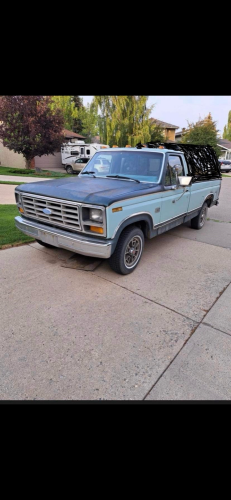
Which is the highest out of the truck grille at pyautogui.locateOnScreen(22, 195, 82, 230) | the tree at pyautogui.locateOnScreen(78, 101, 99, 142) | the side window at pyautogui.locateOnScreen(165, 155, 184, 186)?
the tree at pyautogui.locateOnScreen(78, 101, 99, 142)

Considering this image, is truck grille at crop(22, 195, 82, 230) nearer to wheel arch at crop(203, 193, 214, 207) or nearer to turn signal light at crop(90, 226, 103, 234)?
turn signal light at crop(90, 226, 103, 234)

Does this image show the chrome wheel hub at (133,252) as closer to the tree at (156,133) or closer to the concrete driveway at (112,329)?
the concrete driveway at (112,329)

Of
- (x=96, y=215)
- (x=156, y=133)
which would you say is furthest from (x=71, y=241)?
(x=156, y=133)

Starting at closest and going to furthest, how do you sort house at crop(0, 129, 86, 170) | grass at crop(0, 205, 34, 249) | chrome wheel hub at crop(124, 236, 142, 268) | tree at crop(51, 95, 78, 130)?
chrome wheel hub at crop(124, 236, 142, 268) < grass at crop(0, 205, 34, 249) < house at crop(0, 129, 86, 170) < tree at crop(51, 95, 78, 130)

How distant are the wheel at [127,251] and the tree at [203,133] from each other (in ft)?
89.8

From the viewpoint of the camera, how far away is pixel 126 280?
3818 millimetres

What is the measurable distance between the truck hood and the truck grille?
92mm

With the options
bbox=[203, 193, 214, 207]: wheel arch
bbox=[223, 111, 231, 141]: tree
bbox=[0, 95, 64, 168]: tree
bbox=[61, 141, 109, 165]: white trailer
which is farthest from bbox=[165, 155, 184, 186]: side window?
bbox=[223, 111, 231, 141]: tree

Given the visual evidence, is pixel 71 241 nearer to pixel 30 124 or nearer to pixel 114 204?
pixel 114 204

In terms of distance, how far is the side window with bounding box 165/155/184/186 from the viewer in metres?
4.52

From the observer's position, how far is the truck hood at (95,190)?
10.5ft

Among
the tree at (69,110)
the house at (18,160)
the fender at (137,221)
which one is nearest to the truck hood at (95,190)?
the fender at (137,221)
